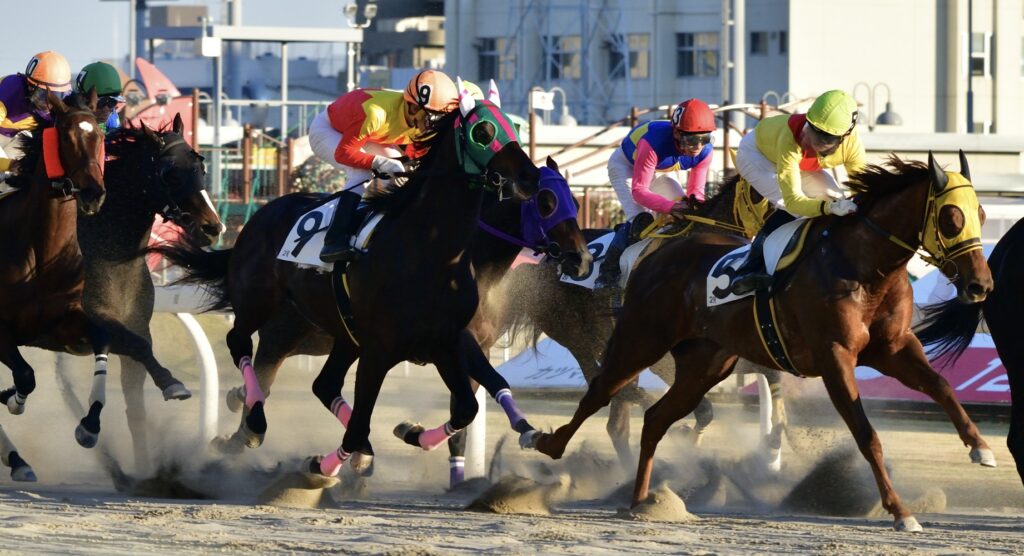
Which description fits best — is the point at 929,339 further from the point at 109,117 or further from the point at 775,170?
the point at 109,117

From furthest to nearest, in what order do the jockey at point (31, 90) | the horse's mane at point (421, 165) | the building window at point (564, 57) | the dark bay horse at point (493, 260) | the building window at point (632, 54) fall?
the building window at point (564, 57) → the building window at point (632, 54) → the jockey at point (31, 90) → the horse's mane at point (421, 165) → the dark bay horse at point (493, 260)

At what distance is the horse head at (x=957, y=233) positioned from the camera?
19.7 feet

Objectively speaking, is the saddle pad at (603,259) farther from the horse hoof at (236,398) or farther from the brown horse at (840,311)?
the horse hoof at (236,398)

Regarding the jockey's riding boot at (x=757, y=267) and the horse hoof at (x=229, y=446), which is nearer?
the jockey's riding boot at (x=757, y=267)

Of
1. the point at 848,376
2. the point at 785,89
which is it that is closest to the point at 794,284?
the point at 848,376

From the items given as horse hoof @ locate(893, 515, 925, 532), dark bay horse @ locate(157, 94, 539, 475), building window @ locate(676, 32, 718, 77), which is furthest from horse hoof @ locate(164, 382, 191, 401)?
building window @ locate(676, 32, 718, 77)

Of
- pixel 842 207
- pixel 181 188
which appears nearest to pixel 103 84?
pixel 181 188

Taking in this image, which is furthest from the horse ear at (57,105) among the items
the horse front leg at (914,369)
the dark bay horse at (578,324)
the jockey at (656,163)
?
the horse front leg at (914,369)

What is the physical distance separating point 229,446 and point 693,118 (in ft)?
9.45

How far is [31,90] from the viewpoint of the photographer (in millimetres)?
8422

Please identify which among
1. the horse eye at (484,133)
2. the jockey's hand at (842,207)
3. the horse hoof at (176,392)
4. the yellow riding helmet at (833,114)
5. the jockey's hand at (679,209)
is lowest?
the horse hoof at (176,392)

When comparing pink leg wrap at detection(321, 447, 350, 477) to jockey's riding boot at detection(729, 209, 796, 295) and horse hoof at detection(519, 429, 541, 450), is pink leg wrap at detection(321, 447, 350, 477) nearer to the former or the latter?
horse hoof at detection(519, 429, 541, 450)

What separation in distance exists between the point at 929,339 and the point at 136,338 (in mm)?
3786

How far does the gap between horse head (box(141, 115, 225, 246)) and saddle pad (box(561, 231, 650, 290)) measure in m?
1.89
